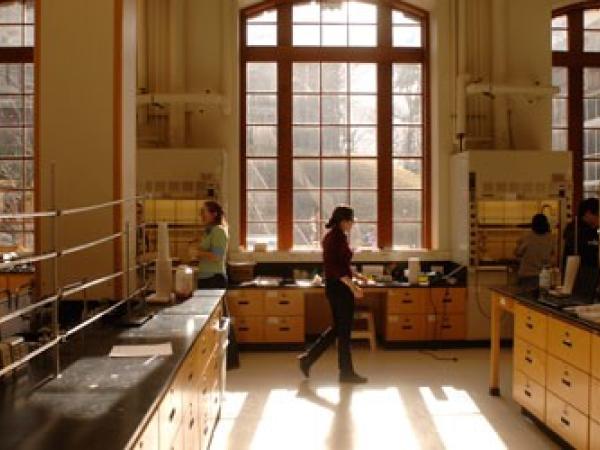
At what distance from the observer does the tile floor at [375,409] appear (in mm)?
4184

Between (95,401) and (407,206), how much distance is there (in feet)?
19.4

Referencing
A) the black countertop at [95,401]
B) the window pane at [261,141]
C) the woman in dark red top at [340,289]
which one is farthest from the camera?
the window pane at [261,141]

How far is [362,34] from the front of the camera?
7668mm

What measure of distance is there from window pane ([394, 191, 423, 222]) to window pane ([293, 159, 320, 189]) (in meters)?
0.95

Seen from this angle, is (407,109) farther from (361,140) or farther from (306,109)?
(306,109)

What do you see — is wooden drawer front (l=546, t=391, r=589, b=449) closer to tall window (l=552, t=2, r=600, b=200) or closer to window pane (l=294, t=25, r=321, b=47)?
tall window (l=552, t=2, r=600, b=200)

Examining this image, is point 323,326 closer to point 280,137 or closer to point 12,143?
point 280,137

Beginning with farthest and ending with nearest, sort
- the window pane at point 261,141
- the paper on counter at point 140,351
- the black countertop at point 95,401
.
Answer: the window pane at point 261,141 → the paper on counter at point 140,351 → the black countertop at point 95,401

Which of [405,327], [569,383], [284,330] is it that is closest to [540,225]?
[405,327]

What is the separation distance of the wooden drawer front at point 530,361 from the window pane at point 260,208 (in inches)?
140

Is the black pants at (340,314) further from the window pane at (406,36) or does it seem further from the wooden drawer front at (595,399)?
the window pane at (406,36)

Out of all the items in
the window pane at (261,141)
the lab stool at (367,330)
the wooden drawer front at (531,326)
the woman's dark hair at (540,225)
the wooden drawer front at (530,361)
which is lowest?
the lab stool at (367,330)

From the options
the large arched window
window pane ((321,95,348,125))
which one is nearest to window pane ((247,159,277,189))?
the large arched window

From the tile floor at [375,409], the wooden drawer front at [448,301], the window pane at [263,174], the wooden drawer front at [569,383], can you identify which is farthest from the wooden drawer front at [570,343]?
the window pane at [263,174]
